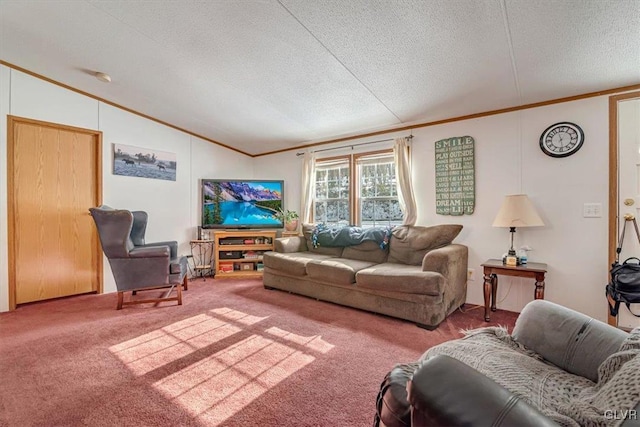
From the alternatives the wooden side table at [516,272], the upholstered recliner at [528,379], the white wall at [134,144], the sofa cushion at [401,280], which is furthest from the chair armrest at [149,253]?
→ the wooden side table at [516,272]

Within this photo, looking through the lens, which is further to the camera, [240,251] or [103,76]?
[240,251]


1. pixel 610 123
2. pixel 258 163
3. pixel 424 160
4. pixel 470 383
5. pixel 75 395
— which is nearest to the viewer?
pixel 470 383

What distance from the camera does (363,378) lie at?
1760 millimetres

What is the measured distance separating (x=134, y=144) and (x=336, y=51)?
10.9 ft

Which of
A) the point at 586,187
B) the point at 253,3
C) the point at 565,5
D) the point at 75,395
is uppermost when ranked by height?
the point at 253,3

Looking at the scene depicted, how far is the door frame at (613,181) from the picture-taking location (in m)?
2.51

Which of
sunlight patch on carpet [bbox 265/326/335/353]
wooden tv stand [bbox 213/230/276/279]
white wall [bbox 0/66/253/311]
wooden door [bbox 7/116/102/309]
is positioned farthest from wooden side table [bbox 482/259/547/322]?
wooden door [bbox 7/116/102/309]

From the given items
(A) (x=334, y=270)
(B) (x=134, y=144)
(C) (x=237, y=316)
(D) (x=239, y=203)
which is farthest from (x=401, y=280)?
(B) (x=134, y=144)

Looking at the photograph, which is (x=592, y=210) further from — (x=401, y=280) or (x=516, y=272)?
(x=401, y=280)

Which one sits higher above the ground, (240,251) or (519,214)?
(519,214)

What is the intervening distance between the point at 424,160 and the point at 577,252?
1.81 metres

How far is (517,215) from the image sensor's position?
2.67 metres

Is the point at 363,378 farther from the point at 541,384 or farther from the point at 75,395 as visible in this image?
the point at 75,395

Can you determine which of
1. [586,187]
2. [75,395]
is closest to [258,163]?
[75,395]
